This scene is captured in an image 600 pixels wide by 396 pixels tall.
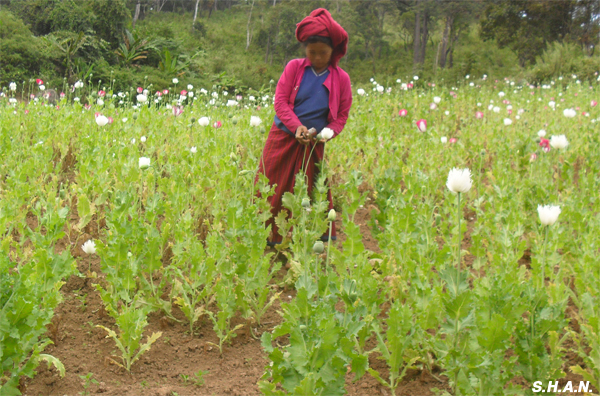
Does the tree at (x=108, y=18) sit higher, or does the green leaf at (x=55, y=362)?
the tree at (x=108, y=18)

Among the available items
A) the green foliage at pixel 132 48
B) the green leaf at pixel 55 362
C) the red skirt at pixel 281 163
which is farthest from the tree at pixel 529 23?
the green leaf at pixel 55 362

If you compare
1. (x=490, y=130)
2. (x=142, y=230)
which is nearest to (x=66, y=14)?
(x=490, y=130)

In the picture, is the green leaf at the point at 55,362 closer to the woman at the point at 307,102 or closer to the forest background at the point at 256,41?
the woman at the point at 307,102

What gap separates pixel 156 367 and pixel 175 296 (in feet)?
1.47

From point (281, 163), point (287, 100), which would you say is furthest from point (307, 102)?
point (281, 163)

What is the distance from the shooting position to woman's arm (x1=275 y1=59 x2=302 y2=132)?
3.29m

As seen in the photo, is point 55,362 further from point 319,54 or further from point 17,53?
point 17,53

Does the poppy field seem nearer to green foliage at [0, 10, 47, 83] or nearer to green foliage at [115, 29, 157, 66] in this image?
green foliage at [0, 10, 47, 83]

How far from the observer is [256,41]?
30469mm

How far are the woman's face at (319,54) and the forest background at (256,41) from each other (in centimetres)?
367

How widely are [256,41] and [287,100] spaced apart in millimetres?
28543

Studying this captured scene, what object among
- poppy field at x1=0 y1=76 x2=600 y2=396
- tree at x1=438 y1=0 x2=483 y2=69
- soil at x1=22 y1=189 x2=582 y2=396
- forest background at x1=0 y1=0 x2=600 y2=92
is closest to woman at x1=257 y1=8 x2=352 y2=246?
poppy field at x1=0 y1=76 x2=600 y2=396

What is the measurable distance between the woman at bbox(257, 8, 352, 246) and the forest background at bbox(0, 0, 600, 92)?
11.7 ft

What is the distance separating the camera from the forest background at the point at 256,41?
48.0 feet
